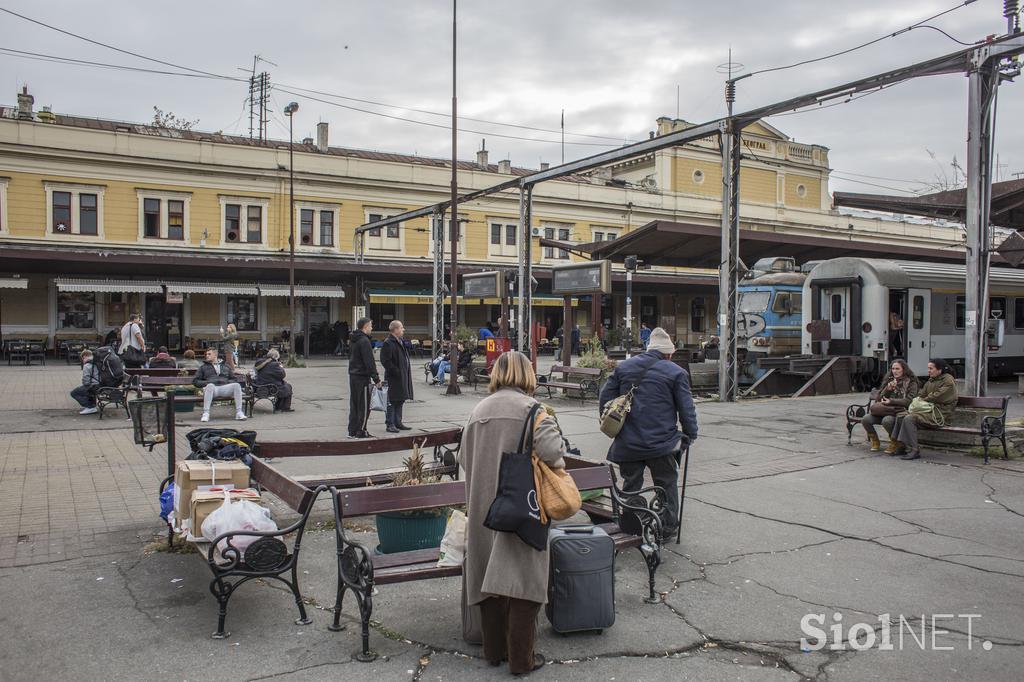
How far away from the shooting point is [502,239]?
149 ft

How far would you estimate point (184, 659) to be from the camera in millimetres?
4293

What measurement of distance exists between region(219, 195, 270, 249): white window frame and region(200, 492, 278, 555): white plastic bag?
3530 cm

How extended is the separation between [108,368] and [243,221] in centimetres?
2552

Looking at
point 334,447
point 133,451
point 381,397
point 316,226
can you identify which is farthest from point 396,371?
point 316,226

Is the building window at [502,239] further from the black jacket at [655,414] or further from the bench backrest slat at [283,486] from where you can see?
the bench backrest slat at [283,486]

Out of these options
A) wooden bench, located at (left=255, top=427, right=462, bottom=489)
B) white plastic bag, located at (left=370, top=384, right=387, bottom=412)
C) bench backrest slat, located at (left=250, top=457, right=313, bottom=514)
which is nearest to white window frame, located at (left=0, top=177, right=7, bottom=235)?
white plastic bag, located at (left=370, top=384, right=387, bottom=412)

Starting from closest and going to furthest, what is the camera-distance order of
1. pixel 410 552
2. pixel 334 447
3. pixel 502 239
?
pixel 410 552
pixel 334 447
pixel 502 239

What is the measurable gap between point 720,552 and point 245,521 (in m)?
3.69

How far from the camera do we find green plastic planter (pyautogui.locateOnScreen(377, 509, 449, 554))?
568 cm

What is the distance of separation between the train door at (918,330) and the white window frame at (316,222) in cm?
2805

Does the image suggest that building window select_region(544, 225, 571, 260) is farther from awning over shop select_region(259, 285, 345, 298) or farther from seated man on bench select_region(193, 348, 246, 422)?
seated man on bench select_region(193, 348, 246, 422)

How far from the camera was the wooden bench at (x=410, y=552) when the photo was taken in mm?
4461

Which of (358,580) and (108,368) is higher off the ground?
(108,368)

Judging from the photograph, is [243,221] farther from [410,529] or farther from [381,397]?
[410,529]
